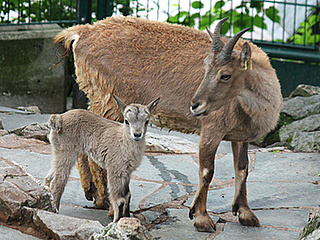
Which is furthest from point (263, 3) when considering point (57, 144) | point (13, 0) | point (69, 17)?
point (57, 144)

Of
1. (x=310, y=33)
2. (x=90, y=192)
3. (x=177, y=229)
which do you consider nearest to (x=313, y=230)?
(x=177, y=229)

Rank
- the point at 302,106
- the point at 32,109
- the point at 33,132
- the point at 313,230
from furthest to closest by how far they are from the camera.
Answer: the point at 32,109 < the point at 302,106 < the point at 33,132 < the point at 313,230

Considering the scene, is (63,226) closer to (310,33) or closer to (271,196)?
(271,196)

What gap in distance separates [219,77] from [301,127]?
389cm

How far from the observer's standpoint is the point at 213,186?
5.38 metres

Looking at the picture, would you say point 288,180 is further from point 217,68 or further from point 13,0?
point 13,0

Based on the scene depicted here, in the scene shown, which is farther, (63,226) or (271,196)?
(271,196)

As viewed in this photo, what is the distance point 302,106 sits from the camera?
8008mm

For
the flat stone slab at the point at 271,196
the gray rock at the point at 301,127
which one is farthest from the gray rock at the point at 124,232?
the gray rock at the point at 301,127

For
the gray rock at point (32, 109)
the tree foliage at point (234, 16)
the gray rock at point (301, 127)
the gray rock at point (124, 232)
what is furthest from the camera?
the tree foliage at point (234, 16)

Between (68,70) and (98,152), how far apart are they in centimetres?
502

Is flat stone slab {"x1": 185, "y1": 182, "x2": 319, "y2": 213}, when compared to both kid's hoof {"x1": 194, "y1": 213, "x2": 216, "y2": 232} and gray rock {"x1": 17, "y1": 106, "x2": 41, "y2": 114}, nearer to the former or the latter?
kid's hoof {"x1": 194, "y1": 213, "x2": 216, "y2": 232}

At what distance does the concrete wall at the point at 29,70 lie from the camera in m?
8.34

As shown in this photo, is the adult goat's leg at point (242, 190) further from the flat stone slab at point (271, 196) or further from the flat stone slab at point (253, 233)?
the flat stone slab at point (271, 196)
